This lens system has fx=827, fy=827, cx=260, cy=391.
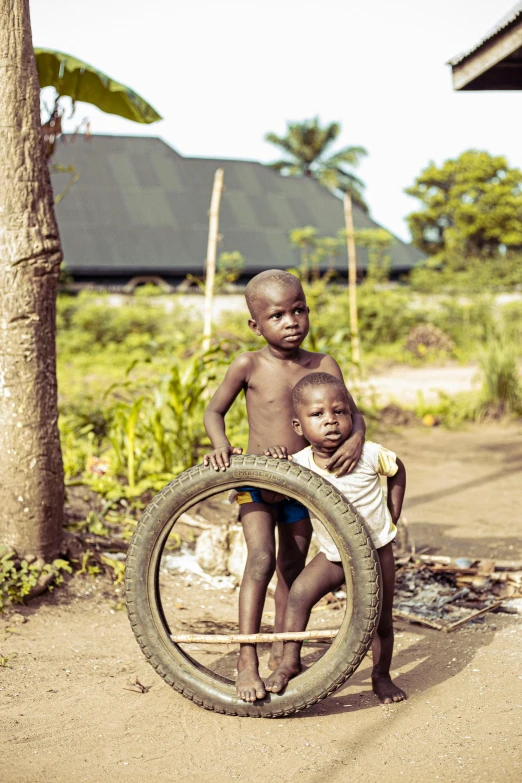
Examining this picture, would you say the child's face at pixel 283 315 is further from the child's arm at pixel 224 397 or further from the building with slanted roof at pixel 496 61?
the building with slanted roof at pixel 496 61

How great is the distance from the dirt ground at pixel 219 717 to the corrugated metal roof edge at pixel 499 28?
3401 mm

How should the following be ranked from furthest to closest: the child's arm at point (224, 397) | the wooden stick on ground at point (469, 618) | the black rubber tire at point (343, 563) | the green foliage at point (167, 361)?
1. the green foliage at point (167, 361)
2. the wooden stick on ground at point (469, 618)
3. the child's arm at point (224, 397)
4. the black rubber tire at point (343, 563)

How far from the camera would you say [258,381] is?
10.4ft

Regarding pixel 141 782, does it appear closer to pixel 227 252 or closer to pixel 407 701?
pixel 407 701

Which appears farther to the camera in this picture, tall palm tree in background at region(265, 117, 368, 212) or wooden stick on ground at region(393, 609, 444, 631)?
tall palm tree in background at region(265, 117, 368, 212)

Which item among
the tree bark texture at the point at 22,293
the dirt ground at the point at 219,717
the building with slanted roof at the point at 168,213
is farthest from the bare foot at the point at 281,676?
the building with slanted roof at the point at 168,213

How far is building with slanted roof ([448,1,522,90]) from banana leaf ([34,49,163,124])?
2.05 meters

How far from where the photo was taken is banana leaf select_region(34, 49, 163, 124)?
17.5ft

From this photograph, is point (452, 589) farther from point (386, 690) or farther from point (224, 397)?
point (224, 397)

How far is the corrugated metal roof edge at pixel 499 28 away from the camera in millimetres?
4859

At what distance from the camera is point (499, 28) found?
195 inches

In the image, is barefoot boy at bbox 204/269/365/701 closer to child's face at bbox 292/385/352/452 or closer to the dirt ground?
child's face at bbox 292/385/352/452

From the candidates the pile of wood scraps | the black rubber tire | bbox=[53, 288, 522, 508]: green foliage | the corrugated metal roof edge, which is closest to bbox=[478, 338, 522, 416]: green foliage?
bbox=[53, 288, 522, 508]: green foliage

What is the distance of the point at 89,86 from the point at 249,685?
4307 millimetres
